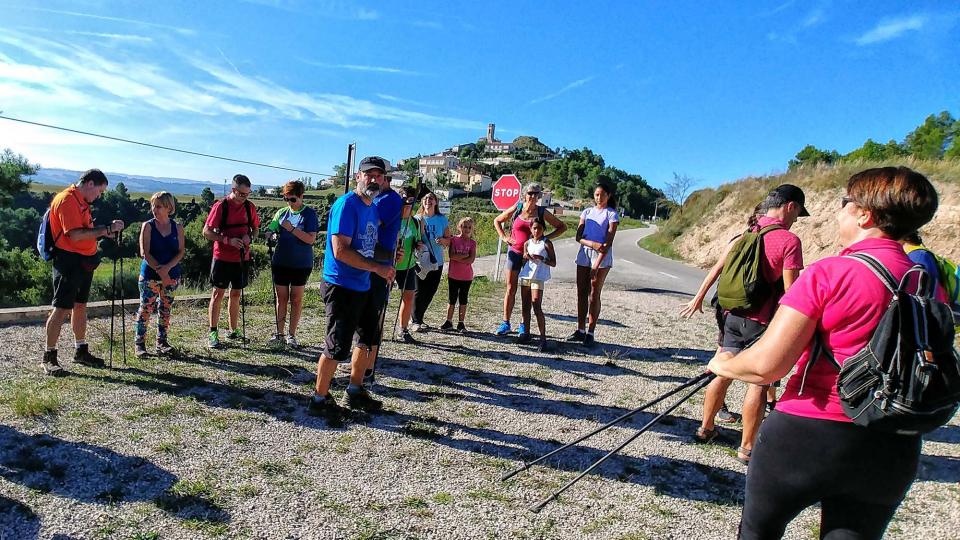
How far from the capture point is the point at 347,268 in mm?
3924

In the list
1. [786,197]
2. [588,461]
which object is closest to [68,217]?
[588,461]

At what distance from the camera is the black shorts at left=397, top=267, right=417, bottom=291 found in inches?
251

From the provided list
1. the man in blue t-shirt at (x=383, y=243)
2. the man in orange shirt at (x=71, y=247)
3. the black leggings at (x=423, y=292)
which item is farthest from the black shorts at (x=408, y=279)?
the man in orange shirt at (x=71, y=247)

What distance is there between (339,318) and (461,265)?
3470 millimetres

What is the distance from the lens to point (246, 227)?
5773mm

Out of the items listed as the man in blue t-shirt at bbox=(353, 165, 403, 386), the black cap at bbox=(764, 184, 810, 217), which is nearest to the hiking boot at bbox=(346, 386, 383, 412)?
the man in blue t-shirt at bbox=(353, 165, 403, 386)

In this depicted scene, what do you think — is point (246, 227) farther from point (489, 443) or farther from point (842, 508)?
point (842, 508)

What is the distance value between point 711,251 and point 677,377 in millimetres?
20294

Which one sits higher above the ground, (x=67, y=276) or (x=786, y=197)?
(x=786, y=197)

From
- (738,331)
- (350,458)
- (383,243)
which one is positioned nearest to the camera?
(350,458)

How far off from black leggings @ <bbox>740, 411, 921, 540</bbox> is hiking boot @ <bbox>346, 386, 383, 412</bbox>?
124 inches

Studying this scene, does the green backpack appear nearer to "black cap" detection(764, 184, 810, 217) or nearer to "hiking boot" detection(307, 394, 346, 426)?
"black cap" detection(764, 184, 810, 217)

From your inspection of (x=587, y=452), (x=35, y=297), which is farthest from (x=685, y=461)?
(x=35, y=297)

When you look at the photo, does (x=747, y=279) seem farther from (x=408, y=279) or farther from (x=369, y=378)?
(x=408, y=279)
